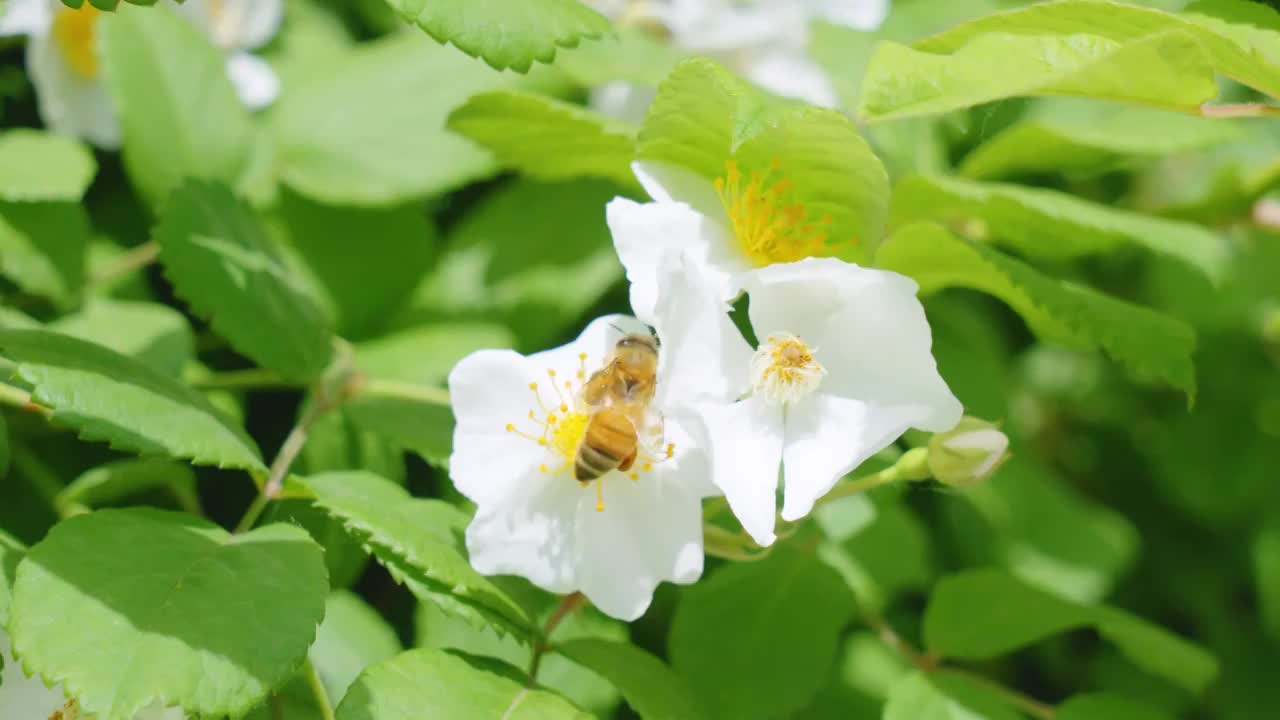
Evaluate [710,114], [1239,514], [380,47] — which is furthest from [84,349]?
[1239,514]

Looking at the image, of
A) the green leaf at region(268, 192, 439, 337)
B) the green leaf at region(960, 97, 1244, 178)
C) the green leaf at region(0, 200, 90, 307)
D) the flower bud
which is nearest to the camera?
the flower bud

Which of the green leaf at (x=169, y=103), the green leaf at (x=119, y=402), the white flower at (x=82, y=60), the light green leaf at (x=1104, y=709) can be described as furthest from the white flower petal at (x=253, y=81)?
the light green leaf at (x=1104, y=709)

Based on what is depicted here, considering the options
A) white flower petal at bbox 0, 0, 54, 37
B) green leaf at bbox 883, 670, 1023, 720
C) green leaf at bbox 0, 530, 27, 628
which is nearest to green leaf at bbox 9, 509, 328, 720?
green leaf at bbox 0, 530, 27, 628

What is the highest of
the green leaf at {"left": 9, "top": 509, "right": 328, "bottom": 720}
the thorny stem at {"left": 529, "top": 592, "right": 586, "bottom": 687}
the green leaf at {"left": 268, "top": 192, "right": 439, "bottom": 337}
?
the green leaf at {"left": 9, "top": 509, "right": 328, "bottom": 720}

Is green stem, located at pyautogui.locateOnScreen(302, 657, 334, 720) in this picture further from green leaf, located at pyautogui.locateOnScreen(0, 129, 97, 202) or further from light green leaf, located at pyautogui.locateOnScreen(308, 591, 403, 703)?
green leaf, located at pyautogui.locateOnScreen(0, 129, 97, 202)

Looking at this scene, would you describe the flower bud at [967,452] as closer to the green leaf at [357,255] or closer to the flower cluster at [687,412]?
the flower cluster at [687,412]

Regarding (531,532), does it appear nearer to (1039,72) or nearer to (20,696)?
(20,696)

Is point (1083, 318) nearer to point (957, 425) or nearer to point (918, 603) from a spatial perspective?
point (957, 425)
